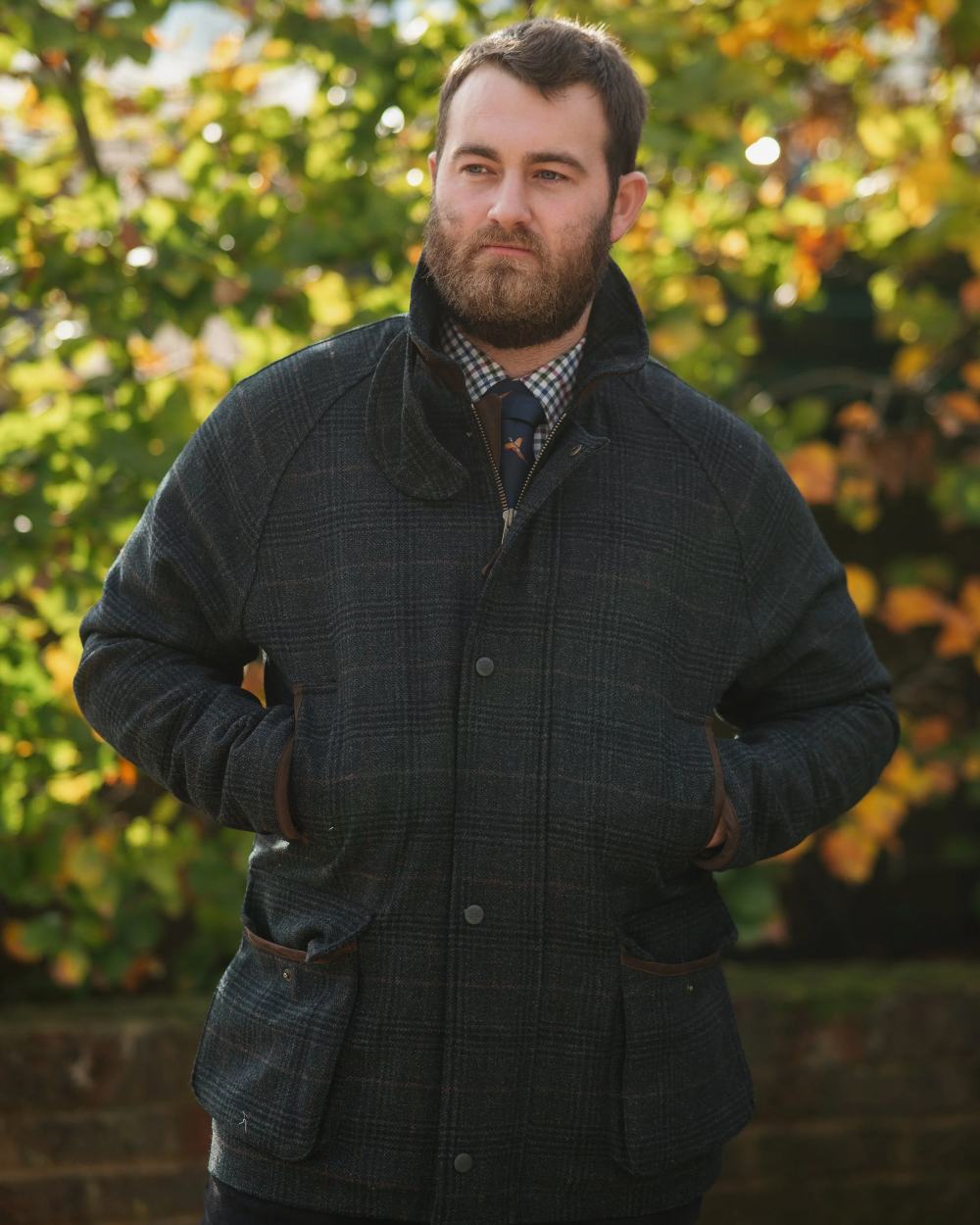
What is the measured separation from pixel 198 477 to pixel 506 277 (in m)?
0.49

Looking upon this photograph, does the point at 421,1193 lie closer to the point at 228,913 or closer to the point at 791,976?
the point at 228,913

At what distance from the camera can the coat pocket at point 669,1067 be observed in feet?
6.84

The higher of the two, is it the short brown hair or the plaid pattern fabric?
the short brown hair

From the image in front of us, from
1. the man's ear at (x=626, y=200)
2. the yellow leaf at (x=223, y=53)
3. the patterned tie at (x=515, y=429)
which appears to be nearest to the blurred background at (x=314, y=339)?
the yellow leaf at (x=223, y=53)

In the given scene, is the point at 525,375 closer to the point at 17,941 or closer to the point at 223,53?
the point at 223,53

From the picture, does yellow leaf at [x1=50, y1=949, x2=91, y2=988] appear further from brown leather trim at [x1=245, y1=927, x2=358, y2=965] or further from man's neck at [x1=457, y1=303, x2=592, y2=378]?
man's neck at [x1=457, y1=303, x2=592, y2=378]

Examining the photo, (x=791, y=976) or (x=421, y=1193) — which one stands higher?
(x=421, y=1193)

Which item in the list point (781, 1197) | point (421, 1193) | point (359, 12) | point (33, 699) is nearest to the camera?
point (421, 1193)

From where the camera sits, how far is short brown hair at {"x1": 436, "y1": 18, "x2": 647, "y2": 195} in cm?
216

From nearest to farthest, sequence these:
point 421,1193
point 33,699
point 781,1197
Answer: point 421,1193 < point 33,699 < point 781,1197

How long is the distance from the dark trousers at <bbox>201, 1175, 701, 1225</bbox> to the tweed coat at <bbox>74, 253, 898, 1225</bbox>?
0.07 ft

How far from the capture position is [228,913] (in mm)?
3451

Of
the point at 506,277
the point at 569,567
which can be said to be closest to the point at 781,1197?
the point at 569,567

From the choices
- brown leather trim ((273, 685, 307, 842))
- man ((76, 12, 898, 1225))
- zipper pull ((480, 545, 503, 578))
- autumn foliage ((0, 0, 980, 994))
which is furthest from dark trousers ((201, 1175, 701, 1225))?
autumn foliage ((0, 0, 980, 994))
